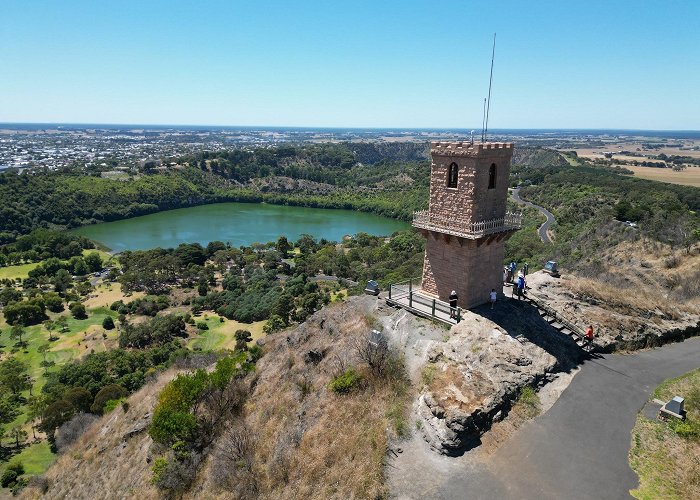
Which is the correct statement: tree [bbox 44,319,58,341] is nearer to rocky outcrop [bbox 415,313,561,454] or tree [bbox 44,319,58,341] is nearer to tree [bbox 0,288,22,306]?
tree [bbox 0,288,22,306]

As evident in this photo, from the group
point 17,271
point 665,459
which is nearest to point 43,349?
point 17,271

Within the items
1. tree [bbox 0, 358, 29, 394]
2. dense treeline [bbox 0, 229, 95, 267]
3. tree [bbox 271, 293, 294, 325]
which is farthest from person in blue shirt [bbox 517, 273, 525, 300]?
dense treeline [bbox 0, 229, 95, 267]

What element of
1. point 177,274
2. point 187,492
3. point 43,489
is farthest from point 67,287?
point 187,492

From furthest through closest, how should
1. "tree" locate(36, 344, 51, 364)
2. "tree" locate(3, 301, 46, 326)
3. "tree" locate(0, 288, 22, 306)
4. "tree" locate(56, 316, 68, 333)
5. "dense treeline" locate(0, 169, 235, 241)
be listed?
"dense treeline" locate(0, 169, 235, 241) → "tree" locate(0, 288, 22, 306) → "tree" locate(3, 301, 46, 326) → "tree" locate(56, 316, 68, 333) → "tree" locate(36, 344, 51, 364)

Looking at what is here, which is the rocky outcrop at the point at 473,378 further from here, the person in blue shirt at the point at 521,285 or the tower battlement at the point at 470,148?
the tower battlement at the point at 470,148

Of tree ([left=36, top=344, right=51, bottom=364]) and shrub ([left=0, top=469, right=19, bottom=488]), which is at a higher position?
shrub ([left=0, top=469, right=19, bottom=488])

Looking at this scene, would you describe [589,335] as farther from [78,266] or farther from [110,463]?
[78,266]

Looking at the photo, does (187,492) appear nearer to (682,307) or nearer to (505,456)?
(505,456)
